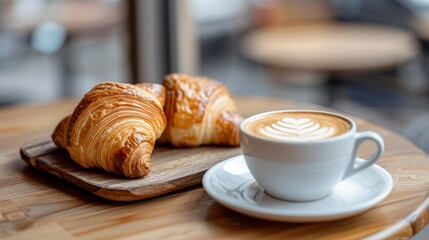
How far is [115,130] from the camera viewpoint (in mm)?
778

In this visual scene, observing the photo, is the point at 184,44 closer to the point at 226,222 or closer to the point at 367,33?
the point at 367,33

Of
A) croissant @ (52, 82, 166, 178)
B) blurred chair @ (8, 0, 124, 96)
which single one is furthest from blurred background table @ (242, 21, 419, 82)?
croissant @ (52, 82, 166, 178)

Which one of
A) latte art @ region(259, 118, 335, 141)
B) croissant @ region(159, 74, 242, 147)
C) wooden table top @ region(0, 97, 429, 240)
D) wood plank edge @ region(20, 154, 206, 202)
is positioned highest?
latte art @ region(259, 118, 335, 141)

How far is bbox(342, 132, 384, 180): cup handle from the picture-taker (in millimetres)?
688

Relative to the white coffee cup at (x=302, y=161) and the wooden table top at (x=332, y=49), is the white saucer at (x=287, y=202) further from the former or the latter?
the wooden table top at (x=332, y=49)

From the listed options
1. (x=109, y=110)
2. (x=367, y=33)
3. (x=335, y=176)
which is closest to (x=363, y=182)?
(x=335, y=176)

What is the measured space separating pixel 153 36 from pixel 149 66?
0.35 ft

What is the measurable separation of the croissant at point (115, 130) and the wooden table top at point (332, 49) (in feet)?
4.90

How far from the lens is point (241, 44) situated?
3.35m

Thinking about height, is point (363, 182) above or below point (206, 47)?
above

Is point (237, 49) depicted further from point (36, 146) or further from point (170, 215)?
point (170, 215)

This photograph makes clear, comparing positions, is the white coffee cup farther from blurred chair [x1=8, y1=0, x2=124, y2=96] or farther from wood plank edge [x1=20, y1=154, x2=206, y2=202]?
blurred chair [x1=8, y1=0, x2=124, y2=96]

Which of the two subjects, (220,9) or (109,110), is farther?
(220,9)

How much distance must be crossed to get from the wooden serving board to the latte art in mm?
121
